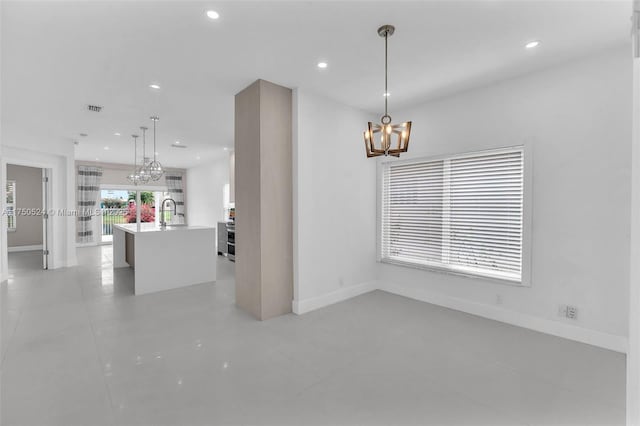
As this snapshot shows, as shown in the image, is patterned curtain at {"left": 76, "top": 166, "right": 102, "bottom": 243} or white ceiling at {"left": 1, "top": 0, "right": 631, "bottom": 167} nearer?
white ceiling at {"left": 1, "top": 0, "right": 631, "bottom": 167}

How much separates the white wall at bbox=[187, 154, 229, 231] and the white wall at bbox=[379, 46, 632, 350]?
7156mm

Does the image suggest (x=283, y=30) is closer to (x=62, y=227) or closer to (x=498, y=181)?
(x=498, y=181)

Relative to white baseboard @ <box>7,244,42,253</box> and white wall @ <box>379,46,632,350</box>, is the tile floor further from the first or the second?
white baseboard @ <box>7,244,42,253</box>

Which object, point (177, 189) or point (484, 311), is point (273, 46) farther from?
point (177, 189)

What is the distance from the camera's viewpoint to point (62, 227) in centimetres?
665

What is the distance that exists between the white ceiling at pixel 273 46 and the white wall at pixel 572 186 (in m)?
0.29

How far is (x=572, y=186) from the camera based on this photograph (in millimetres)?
3152

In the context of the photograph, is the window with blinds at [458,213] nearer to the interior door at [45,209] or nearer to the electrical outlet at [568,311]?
the electrical outlet at [568,311]

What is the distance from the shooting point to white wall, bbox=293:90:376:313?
154 inches

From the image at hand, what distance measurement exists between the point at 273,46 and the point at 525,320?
3.97 meters

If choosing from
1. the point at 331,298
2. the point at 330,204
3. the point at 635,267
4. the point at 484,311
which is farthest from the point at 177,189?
the point at 635,267

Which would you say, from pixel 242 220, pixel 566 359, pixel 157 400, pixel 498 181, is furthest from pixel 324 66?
pixel 566 359

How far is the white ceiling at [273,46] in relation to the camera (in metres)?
2.34

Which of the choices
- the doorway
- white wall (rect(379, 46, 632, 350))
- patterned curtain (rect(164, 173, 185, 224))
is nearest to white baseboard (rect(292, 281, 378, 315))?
white wall (rect(379, 46, 632, 350))
